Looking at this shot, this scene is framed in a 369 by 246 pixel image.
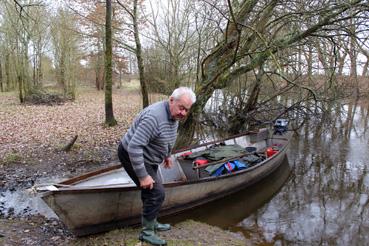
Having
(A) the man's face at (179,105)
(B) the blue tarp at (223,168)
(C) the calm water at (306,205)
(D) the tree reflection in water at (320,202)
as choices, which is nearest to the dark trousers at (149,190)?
(A) the man's face at (179,105)

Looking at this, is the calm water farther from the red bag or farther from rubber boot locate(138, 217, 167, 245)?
rubber boot locate(138, 217, 167, 245)

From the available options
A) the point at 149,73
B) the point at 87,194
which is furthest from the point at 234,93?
the point at 87,194

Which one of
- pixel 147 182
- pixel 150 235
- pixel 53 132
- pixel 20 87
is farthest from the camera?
pixel 20 87

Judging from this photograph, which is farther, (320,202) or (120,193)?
(320,202)

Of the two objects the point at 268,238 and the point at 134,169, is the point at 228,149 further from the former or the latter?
the point at 134,169

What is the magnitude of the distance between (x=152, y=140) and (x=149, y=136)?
17 centimetres

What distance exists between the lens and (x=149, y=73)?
648 inches

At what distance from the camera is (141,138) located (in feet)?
10.6

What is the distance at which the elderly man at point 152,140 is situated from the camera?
325 centimetres

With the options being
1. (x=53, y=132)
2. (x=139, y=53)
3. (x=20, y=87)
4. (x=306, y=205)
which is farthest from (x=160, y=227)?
(x=20, y=87)

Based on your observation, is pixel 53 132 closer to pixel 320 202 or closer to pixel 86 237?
pixel 86 237

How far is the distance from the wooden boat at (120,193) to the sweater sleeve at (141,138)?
1280mm

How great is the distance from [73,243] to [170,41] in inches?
458

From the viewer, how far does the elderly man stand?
3254 millimetres
